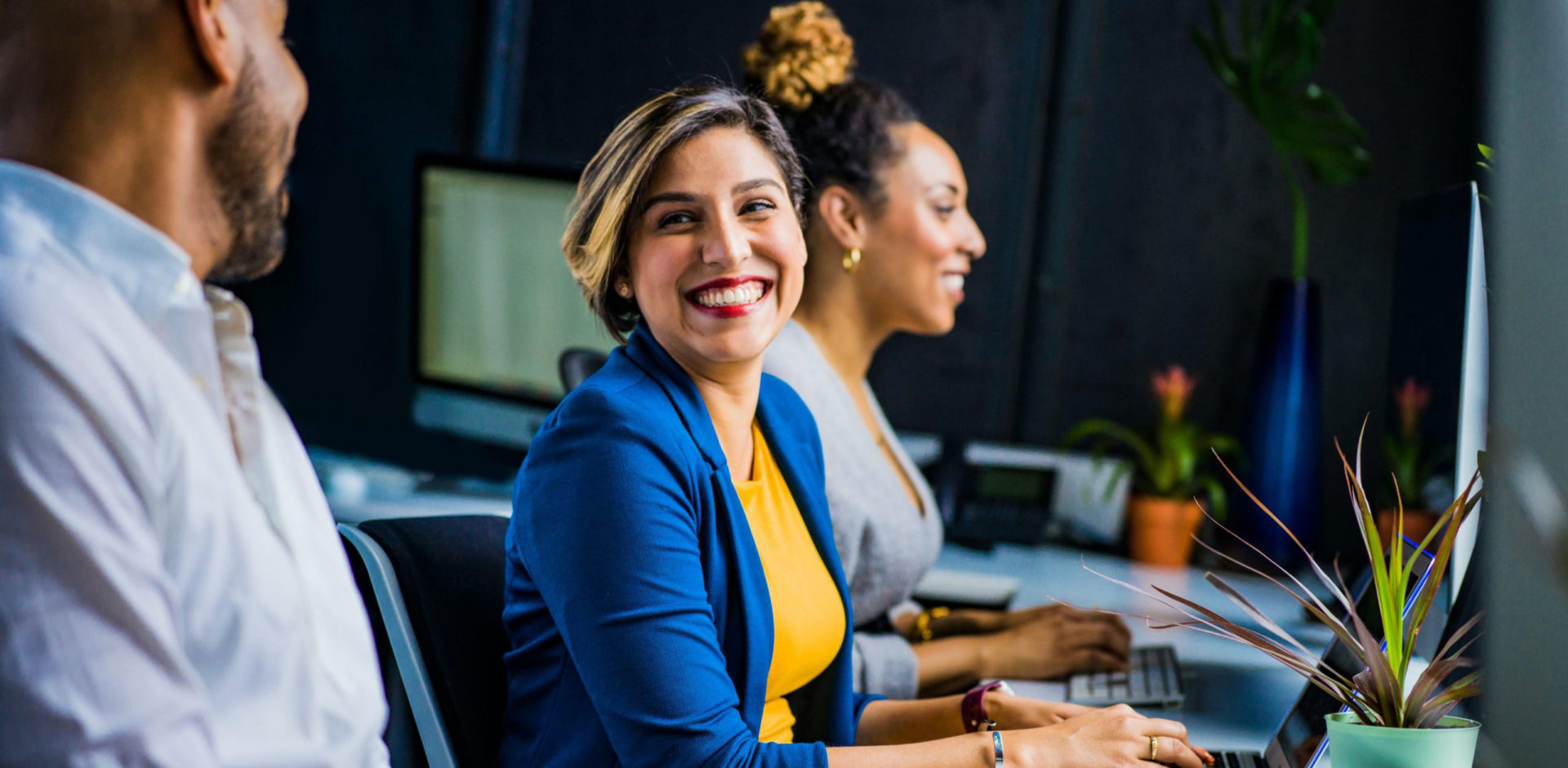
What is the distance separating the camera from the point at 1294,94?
2387 millimetres

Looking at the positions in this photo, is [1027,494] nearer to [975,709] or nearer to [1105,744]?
[975,709]

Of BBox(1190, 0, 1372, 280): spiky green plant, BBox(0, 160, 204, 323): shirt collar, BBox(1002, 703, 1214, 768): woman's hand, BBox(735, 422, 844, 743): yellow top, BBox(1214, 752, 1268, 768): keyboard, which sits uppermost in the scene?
BBox(1190, 0, 1372, 280): spiky green plant

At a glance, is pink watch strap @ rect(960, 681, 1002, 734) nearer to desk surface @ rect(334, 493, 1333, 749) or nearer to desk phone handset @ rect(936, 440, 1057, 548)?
desk surface @ rect(334, 493, 1333, 749)

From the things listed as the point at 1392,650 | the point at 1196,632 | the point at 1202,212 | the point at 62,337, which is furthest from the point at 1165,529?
the point at 62,337

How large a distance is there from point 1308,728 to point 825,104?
1059 millimetres

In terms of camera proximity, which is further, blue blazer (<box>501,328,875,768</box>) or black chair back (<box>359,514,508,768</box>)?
black chair back (<box>359,514,508,768</box>)

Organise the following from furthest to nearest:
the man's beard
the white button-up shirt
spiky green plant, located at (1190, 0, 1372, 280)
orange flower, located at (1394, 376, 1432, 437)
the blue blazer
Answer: spiky green plant, located at (1190, 0, 1372, 280), orange flower, located at (1394, 376, 1432, 437), the blue blazer, the man's beard, the white button-up shirt

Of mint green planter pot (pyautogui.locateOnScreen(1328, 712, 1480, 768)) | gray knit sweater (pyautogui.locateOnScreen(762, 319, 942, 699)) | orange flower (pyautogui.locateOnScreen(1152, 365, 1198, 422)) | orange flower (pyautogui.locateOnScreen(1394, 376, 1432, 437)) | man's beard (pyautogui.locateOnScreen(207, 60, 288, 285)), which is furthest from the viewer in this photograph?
orange flower (pyautogui.locateOnScreen(1152, 365, 1198, 422))

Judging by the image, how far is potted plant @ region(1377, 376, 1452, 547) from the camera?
1.34m

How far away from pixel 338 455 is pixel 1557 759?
2.65 metres

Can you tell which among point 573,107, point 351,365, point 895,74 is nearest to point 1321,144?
point 895,74

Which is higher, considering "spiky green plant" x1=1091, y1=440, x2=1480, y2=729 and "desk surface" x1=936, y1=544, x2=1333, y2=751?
"spiky green plant" x1=1091, y1=440, x2=1480, y2=729

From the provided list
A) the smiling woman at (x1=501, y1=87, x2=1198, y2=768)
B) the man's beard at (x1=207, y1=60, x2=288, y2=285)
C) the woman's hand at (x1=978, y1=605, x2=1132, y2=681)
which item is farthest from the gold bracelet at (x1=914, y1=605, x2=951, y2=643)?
the man's beard at (x1=207, y1=60, x2=288, y2=285)

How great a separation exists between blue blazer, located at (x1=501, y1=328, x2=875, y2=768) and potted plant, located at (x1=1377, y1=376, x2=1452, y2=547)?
758 millimetres
